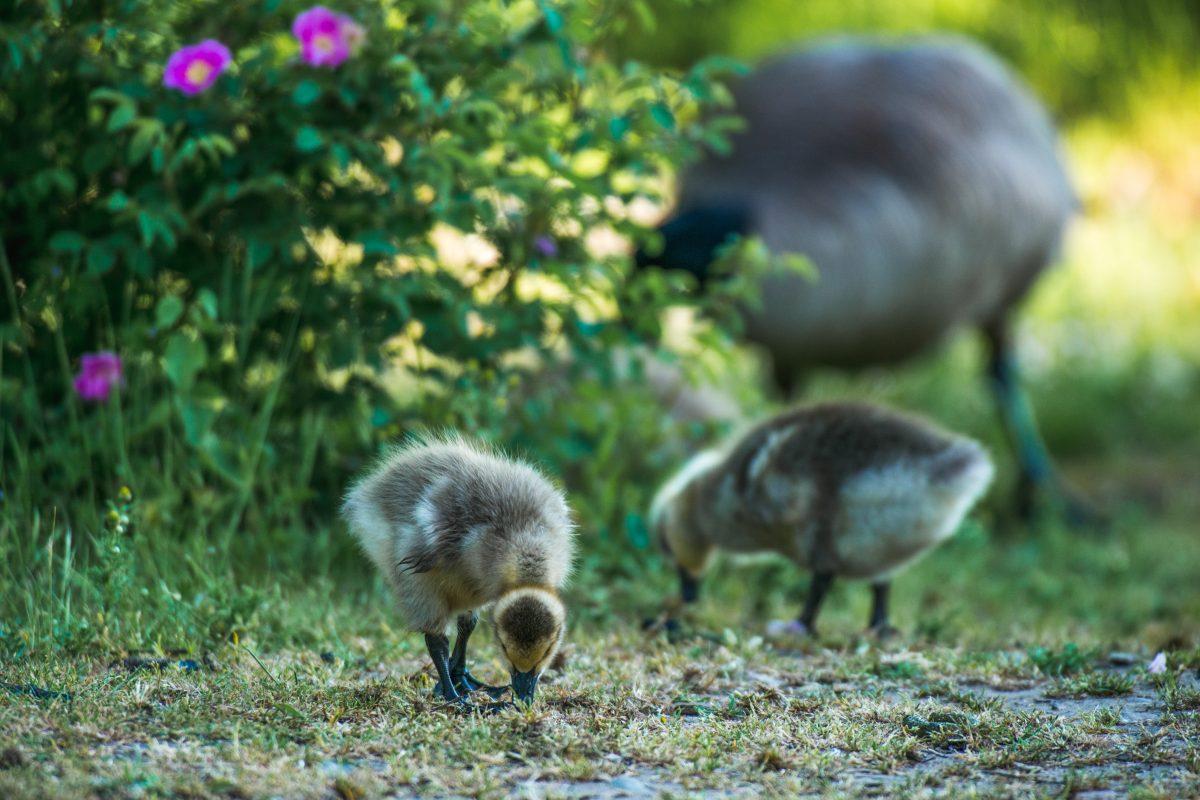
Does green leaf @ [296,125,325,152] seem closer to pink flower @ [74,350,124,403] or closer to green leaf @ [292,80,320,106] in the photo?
green leaf @ [292,80,320,106]

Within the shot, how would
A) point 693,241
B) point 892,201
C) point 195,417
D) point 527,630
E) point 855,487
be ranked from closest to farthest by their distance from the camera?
point 527,630 < point 195,417 < point 855,487 < point 693,241 < point 892,201

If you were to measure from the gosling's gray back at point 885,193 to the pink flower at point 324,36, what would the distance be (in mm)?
3013

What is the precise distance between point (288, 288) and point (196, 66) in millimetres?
820

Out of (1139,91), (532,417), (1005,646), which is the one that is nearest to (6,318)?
(532,417)

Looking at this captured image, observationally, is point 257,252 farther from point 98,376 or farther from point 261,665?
point 261,665

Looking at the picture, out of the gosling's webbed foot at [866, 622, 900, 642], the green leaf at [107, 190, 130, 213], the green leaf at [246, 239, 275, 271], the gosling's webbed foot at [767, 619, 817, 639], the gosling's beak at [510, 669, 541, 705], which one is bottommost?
the gosling's webbed foot at [767, 619, 817, 639]

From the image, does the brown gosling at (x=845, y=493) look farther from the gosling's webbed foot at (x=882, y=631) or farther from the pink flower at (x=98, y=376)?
the pink flower at (x=98, y=376)

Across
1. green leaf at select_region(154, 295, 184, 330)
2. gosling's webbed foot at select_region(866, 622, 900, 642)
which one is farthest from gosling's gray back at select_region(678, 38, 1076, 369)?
green leaf at select_region(154, 295, 184, 330)

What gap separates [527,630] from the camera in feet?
9.85

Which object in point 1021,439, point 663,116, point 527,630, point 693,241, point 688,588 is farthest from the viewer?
point 1021,439

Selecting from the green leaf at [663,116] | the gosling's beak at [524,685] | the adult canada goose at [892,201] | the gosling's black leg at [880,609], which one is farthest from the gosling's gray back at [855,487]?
the adult canada goose at [892,201]

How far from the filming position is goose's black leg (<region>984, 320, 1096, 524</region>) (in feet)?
25.3

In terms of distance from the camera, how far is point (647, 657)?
383cm

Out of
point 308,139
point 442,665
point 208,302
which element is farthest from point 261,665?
point 308,139
